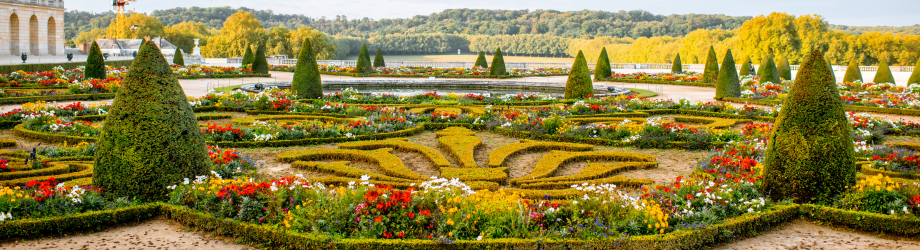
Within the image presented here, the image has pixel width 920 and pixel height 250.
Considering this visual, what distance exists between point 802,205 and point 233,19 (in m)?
59.8

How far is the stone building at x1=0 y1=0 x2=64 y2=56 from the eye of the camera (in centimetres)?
4497

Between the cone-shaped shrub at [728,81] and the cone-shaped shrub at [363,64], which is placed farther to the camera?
the cone-shaped shrub at [363,64]

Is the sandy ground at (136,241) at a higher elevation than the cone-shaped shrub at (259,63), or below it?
below

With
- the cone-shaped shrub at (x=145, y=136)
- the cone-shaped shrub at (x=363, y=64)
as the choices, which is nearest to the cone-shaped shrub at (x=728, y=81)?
the cone-shaped shrub at (x=145, y=136)

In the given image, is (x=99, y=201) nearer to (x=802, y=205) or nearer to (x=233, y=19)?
(x=802, y=205)

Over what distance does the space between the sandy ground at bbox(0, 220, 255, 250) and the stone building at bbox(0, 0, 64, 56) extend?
48366 mm

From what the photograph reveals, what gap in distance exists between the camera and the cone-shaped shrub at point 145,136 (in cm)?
618

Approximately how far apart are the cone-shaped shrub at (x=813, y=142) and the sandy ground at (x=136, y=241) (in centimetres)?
531

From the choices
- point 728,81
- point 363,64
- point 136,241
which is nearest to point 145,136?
point 136,241

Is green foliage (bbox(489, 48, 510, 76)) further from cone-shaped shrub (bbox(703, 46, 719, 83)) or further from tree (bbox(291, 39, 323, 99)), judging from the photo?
tree (bbox(291, 39, 323, 99))

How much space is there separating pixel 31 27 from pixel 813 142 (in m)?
56.3

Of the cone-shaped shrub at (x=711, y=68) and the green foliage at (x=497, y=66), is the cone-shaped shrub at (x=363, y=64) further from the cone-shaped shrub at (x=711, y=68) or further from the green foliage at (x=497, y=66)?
the cone-shaped shrub at (x=711, y=68)

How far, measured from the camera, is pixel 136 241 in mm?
5645

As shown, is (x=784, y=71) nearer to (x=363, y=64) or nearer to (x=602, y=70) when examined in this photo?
(x=602, y=70)
